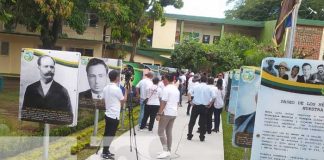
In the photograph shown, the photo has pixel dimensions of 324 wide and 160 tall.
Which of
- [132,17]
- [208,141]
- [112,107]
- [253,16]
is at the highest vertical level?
[253,16]

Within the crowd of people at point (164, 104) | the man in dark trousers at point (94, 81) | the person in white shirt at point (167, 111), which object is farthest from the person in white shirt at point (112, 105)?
the man in dark trousers at point (94, 81)

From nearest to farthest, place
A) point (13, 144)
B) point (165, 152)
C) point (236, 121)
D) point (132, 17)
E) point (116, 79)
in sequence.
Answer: point (236, 121)
point (13, 144)
point (116, 79)
point (165, 152)
point (132, 17)

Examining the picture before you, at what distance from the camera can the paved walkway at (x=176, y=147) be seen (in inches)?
392

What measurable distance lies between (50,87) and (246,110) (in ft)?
10.8

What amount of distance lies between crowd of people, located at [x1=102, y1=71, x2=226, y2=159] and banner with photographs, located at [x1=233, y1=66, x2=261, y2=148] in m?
2.19

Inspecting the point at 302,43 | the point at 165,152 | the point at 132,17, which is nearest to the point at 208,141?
the point at 165,152

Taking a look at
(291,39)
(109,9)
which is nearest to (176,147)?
(291,39)

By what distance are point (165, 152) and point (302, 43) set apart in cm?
3245

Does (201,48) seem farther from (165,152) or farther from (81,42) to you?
(165,152)

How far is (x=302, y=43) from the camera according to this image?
39250mm

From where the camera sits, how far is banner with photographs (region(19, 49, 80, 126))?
7.29 metres

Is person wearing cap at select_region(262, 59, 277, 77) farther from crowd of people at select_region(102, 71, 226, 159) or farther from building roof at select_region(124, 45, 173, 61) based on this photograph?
building roof at select_region(124, 45, 173, 61)

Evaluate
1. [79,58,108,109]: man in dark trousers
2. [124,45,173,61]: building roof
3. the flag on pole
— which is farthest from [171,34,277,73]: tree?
[79,58,108,109]: man in dark trousers

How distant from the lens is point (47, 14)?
17.3 metres
